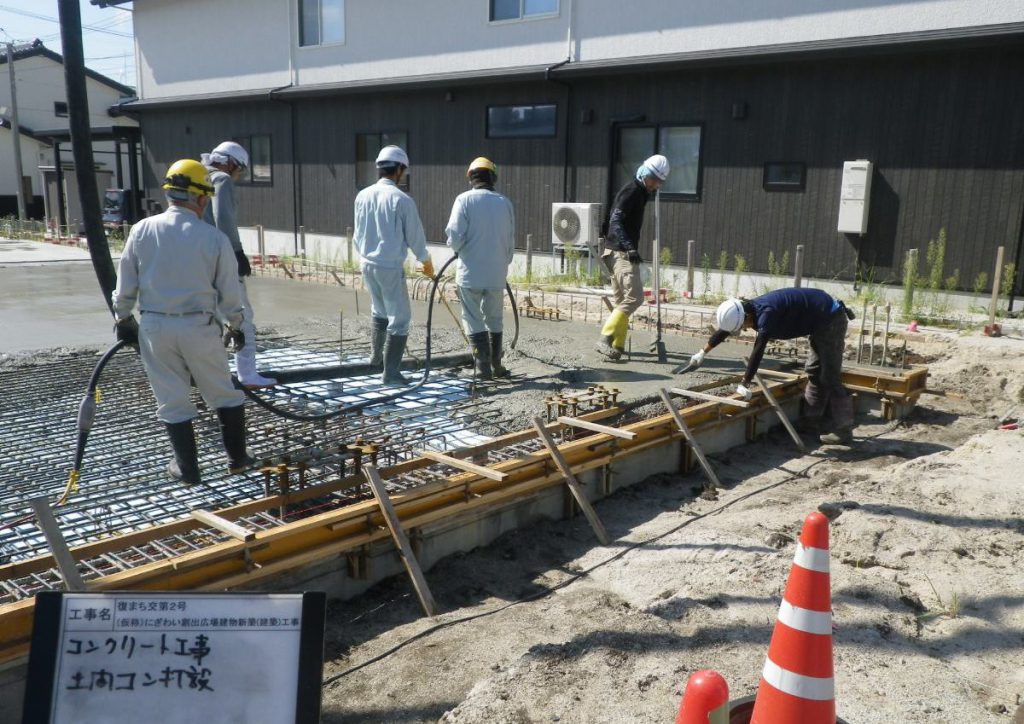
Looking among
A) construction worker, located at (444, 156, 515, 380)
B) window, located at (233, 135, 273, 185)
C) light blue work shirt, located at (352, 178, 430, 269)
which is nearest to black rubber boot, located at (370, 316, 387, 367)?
light blue work shirt, located at (352, 178, 430, 269)

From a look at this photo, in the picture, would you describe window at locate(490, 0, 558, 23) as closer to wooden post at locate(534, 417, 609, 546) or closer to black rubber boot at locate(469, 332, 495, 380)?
black rubber boot at locate(469, 332, 495, 380)

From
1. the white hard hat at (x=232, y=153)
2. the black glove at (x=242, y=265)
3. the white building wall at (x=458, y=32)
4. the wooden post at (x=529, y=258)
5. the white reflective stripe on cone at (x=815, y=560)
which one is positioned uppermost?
the white building wall at (x=458, y=32)

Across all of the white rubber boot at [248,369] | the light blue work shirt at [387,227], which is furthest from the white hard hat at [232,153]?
the white rubber boot at [248,369]

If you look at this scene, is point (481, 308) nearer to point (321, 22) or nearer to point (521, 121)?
point (521, 121)

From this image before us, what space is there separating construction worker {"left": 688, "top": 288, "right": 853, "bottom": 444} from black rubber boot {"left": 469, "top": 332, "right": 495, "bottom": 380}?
1565 millimetres

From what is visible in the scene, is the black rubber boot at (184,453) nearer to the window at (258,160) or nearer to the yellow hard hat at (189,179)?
the yellow hard hat at (189,179)

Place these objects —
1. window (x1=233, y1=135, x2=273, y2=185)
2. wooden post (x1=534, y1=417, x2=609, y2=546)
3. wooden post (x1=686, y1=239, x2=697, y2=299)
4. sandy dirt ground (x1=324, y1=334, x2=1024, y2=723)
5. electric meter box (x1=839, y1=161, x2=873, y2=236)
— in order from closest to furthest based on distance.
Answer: sandy dirt ground (x1=324, y1=334, x2=1024, y2=723), wooden post (x1=534, y1=417, x2=609, y2=546), electric meter box (x1=839, y1=161, x2=873, y2=236), wooden post (x1=686, y1=239, x2=697, y2=299), window (x1=233, y1=135, x2=273, y2=185)

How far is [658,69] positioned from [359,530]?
29.1ft

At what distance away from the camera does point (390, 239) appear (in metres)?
6.10

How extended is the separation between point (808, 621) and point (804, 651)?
9 cm

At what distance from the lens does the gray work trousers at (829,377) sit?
237 inches

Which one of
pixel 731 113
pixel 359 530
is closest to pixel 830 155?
pixel 731 113

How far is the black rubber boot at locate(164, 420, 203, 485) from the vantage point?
4246 mm

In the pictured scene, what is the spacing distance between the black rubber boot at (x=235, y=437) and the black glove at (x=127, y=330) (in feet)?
1.87
